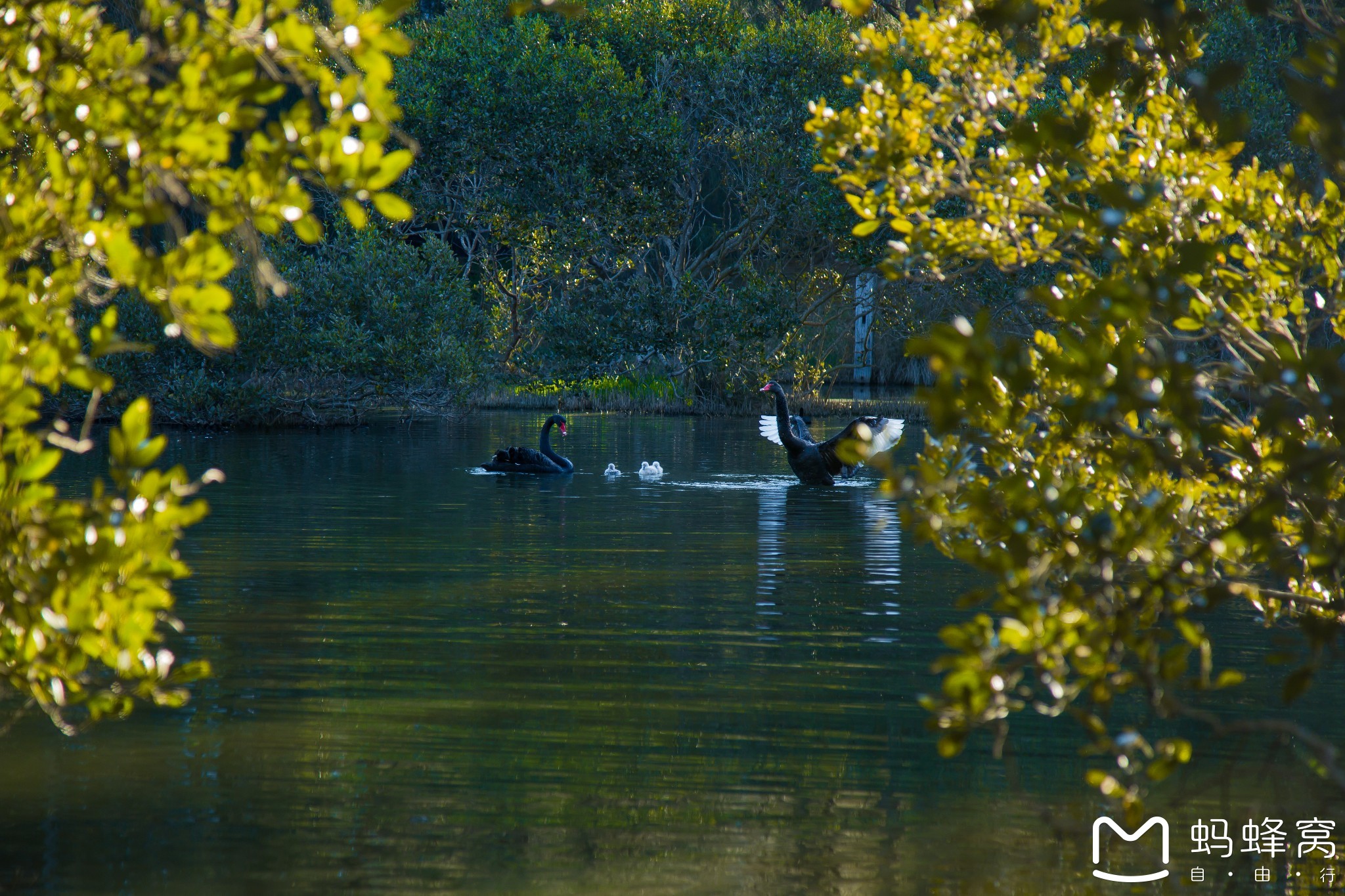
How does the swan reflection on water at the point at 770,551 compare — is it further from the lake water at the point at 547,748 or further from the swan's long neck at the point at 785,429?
the swan's long neck at the point at 785,429

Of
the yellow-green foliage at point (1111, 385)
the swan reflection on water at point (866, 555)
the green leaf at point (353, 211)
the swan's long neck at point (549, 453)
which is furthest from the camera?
the swan's long neck at point (549, 453)

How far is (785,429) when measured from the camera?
2077 centimetres

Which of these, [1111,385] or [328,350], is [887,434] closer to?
[328,350]

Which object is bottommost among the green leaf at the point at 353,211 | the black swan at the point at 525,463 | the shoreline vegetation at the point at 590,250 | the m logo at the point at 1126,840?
the m logo at the point at 1126,840

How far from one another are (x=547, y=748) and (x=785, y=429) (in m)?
13.9

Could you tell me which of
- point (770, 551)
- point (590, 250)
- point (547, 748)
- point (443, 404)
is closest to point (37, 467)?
point (547, 748)

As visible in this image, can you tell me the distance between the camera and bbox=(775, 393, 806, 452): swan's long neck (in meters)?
20.4

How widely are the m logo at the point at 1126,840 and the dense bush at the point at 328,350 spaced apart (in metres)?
24.7

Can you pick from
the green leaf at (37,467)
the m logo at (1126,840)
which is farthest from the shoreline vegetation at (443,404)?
the green leaf at (37,467)

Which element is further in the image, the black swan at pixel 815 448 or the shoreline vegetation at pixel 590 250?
the shoreline vegetation at pixel 590 250

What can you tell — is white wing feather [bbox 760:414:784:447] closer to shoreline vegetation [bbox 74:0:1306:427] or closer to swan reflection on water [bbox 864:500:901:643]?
swan reflection on water [bbox 864:500:901:643]

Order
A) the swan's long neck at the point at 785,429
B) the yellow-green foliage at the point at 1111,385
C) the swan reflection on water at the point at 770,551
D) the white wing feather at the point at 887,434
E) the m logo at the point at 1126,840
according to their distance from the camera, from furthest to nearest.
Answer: the swan's long neck at the point at 785,429, the white wing feather at the point at 887,434, the swan reflection on water at the point at 770,551, the m logo at the point at 1126,840, the yellow-green foliage at the point at 1111,385

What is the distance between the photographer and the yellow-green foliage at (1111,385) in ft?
10.8

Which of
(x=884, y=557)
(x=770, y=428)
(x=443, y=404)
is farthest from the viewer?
(x=443, y=404)
